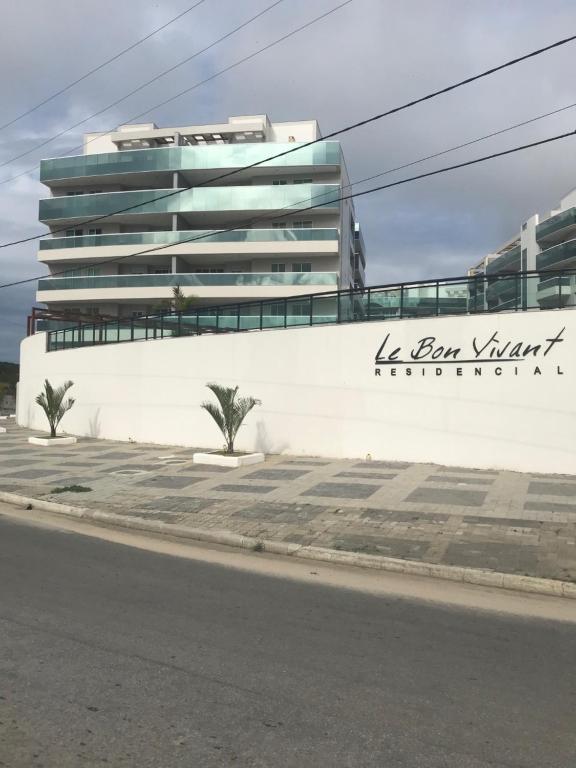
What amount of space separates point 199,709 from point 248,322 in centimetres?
1526

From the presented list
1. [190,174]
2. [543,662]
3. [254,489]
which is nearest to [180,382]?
[254,489]

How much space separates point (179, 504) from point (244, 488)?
172 cm

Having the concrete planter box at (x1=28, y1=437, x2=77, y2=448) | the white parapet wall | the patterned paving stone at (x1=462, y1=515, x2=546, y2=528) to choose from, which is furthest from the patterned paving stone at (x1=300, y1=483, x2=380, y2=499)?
the concrete planter box at (x1=28, y1=437, x2=77, y2=448)

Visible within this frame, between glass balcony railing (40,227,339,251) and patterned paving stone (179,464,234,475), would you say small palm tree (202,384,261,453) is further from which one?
glass balcony railing (40,227,339,251)

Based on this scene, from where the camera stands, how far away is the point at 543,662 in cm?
453

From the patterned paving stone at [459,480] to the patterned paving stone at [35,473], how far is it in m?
8.02

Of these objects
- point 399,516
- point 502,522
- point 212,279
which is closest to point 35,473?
point 399,516

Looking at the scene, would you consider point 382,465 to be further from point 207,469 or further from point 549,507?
point 549,507

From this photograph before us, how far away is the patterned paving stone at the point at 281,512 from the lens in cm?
936

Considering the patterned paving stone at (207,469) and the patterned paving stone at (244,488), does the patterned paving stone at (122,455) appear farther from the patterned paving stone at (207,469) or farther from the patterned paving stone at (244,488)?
the patterned paving stone at (244,488)

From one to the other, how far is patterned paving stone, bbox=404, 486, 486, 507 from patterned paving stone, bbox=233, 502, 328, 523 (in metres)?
1.71

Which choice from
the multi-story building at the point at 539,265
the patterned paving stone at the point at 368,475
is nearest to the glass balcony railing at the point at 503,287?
the multi-story building at the point at 539,265

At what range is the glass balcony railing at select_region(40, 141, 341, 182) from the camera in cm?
4966

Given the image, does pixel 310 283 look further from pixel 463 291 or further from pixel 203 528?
pixel 203 528
